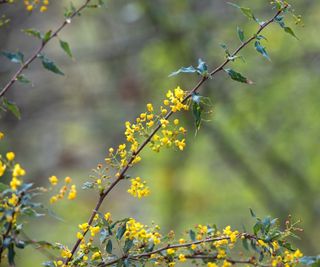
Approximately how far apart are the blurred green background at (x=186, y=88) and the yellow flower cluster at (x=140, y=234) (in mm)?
3771

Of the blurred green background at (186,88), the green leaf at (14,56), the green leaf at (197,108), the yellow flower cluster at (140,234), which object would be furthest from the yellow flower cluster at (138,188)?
the blurred green background at (186,88)

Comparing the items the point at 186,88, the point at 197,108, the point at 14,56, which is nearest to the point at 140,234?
the point at 197,108

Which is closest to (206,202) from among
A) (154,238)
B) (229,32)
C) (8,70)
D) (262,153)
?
(262,153)

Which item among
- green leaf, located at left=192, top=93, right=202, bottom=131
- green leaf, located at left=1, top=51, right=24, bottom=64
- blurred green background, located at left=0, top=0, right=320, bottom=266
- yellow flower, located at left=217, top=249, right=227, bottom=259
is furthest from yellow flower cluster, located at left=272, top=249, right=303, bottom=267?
blurred green background, located at left=0, top=0, right=320, bottom=266

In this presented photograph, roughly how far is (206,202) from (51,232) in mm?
2485

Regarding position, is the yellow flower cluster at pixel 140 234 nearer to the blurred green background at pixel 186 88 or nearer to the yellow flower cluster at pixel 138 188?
the yellow flower cluster at pixel 138 188

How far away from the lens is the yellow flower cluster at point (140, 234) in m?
1.79

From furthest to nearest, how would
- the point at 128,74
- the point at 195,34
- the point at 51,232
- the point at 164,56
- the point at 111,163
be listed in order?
1. the point at 51,232
2. the point at 128,74
3. the point at 164,56
4. the point at 195,34
5. the point at 111,163

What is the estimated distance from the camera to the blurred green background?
5.99 meters

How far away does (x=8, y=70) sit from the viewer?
19.1 feet

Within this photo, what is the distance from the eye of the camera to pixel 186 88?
5.99 m

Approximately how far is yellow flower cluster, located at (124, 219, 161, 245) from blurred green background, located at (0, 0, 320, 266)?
3771mm

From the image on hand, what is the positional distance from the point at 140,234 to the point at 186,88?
427 centimetres

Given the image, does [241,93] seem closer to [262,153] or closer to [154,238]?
[262,153]
